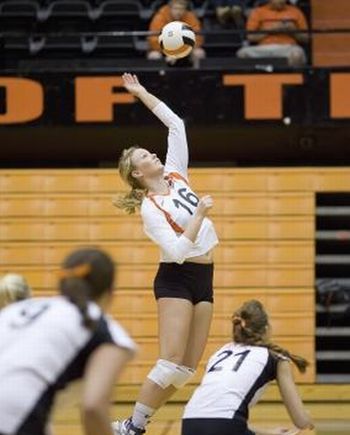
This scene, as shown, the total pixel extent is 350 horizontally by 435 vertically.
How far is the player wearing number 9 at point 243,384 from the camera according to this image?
557cm

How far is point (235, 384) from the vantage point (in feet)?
18.5

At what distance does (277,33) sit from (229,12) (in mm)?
1095

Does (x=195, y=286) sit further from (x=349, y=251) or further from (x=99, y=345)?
(x=349, y=251)

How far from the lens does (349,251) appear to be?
41.8ft

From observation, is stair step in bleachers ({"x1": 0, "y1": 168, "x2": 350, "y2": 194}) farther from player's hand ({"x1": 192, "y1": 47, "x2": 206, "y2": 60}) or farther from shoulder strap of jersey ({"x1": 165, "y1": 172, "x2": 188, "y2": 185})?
A: shoulder strap of jersey ({"x1": 165, "y1": 172, "x2": 188, "y2": 185})

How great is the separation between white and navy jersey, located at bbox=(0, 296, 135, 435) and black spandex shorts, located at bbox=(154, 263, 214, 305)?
3064 mm

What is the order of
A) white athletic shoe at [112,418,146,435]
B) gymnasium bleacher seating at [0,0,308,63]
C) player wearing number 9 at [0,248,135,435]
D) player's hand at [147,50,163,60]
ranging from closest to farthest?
1. player wearing number 9 at [0,248,135,435]
2. white athletic shoe at [112,418,146,435]
3. player's hand at [147,50,163,60]
4. gymnasium bleacher seating at [0,0,308,63]

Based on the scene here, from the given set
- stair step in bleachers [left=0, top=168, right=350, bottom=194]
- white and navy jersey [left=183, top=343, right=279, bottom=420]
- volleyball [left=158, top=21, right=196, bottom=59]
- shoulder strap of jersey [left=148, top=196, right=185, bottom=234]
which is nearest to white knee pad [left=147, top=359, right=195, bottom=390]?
shoulder strap of jersey [left=148, top=196, right=185, bottom=234]

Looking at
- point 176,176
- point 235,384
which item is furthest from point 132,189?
point 235,384

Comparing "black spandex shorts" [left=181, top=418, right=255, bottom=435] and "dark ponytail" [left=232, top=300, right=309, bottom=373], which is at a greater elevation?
"dark ponytail" [left=232, top=300, right=309, bottom=373]

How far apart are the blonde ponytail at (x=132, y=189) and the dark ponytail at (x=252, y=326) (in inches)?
49.7

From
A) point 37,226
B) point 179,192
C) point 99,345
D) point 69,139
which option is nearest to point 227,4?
Result: point 69,139

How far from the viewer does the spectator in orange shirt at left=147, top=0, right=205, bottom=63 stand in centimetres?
1241

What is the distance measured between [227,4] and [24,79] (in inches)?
110
